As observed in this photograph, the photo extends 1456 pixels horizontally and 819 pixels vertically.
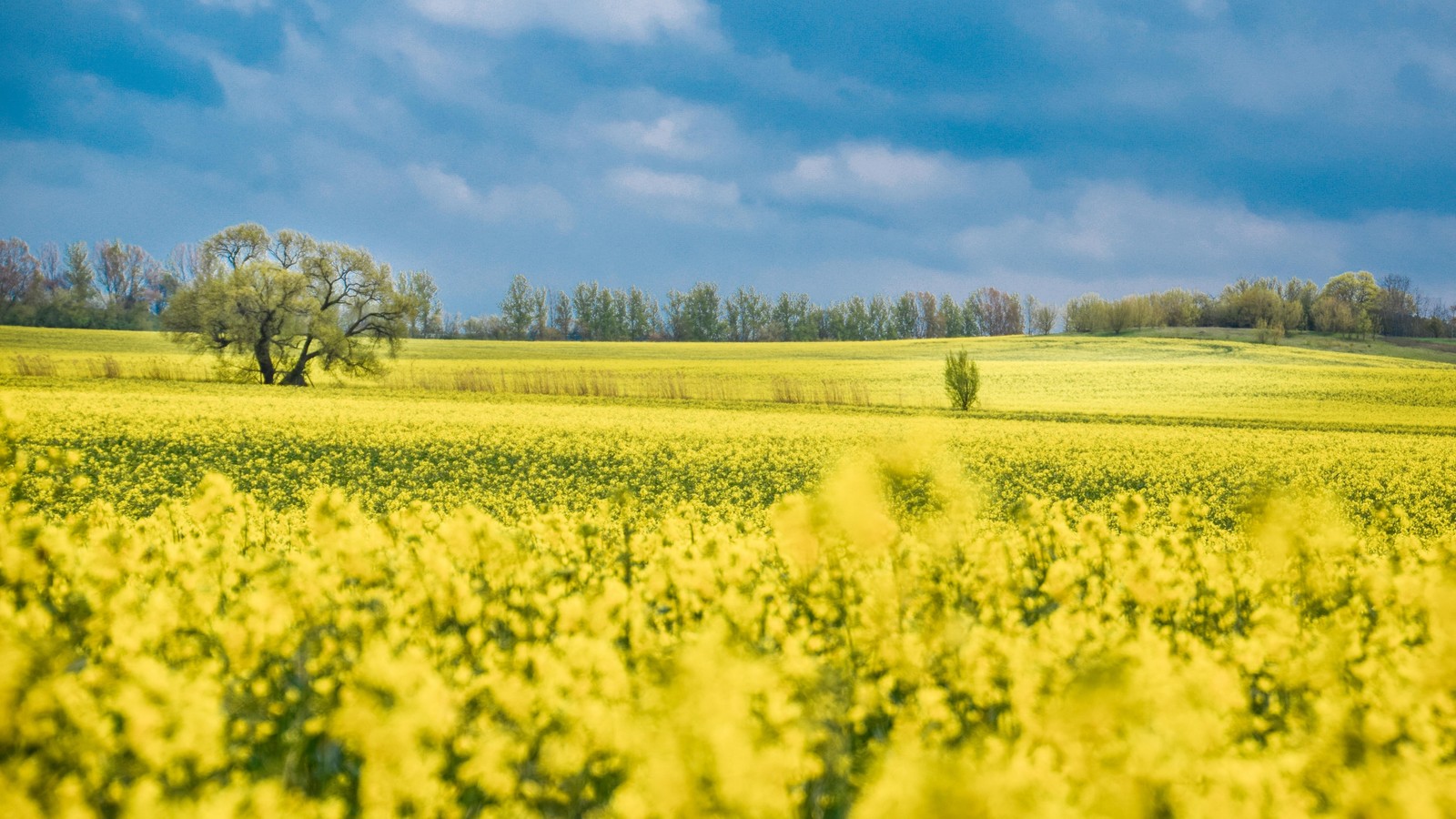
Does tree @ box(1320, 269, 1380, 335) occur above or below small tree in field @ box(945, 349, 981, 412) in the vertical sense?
above

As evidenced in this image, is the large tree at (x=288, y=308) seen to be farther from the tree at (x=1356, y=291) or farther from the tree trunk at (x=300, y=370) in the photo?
the tree at (x=1356, y=291)

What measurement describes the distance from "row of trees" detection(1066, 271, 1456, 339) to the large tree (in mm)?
84770

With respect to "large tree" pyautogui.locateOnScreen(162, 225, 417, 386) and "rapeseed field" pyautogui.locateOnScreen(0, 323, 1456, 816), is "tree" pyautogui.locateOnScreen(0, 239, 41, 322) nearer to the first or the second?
"large tree" pyautogui.locateOnScreen(162, 225, 417, 386)

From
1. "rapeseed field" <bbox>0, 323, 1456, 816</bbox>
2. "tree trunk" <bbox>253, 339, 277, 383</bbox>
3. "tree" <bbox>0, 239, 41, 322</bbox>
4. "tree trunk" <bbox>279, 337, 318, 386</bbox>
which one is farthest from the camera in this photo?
"tree" <bbox>0, 239, 41, 322</bbox>

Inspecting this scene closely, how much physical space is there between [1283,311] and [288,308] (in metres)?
98.3

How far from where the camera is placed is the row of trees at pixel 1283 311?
91.6 metres

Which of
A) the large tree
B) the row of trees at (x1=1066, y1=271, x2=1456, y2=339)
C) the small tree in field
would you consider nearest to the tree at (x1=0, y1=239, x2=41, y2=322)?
the large tree

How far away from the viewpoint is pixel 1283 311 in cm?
9344

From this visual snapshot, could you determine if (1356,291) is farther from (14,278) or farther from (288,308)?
(14,278)

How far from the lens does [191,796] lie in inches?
116

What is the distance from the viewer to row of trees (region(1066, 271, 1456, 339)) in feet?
300

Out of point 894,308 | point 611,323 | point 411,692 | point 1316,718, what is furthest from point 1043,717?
point 894,308

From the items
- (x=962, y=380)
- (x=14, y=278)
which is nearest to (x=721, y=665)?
(x=962, y=380)

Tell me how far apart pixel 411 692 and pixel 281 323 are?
42.3 meters
